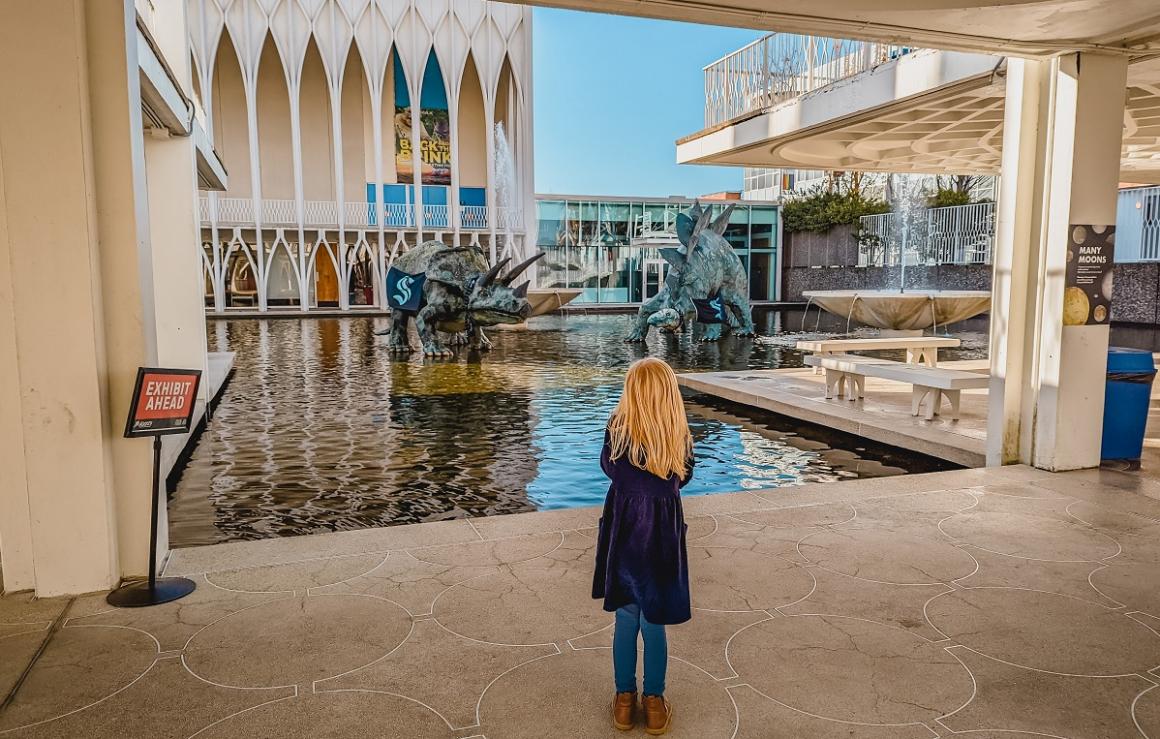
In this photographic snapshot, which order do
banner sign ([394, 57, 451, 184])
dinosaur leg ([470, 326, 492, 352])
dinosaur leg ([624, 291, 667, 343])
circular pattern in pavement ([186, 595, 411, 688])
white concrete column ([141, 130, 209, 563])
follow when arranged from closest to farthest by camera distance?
circular pattern in pavement ([186, 595, 411, 688]) → white concrete column ([141, 130, 209, 563]) → dinosaur leg ([470, 326, 492, 352]) → dinosaur leg ([624, 291, 667, 343]) → banner sign ([394, 57, 451, 184])

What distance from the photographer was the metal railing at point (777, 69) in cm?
982

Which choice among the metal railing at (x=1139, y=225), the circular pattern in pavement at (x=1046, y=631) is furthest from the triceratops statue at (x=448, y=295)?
the metal railing at (x=1139, y=225)

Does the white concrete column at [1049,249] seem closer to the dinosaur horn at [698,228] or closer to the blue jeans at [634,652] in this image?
the blue jeans at [634,652]

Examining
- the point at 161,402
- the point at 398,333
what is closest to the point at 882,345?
the point at 398,333

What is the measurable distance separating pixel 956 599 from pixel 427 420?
6376mm

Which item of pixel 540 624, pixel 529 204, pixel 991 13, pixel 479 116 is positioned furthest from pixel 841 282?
pixel 540 624

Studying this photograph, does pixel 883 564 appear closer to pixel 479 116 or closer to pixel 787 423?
pixel 787 423

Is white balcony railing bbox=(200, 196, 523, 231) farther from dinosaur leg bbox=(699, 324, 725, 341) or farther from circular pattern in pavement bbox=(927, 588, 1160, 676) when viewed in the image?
circular pattern in pavement bbox=(927, 588, 1160, 676)

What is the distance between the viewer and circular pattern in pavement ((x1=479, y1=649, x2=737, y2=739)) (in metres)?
2.63

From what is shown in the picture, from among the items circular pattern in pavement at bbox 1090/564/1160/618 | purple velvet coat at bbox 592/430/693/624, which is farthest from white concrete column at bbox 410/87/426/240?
purple velvet coat at bbox 592/430/693/624

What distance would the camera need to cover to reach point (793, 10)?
188 inches

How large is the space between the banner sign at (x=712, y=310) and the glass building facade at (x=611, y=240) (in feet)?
48.3

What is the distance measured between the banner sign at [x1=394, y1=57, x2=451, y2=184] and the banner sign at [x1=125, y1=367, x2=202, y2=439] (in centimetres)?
3136

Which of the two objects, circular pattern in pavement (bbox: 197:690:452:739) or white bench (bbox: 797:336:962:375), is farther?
white bench (bbox: 797:336:962:375)
